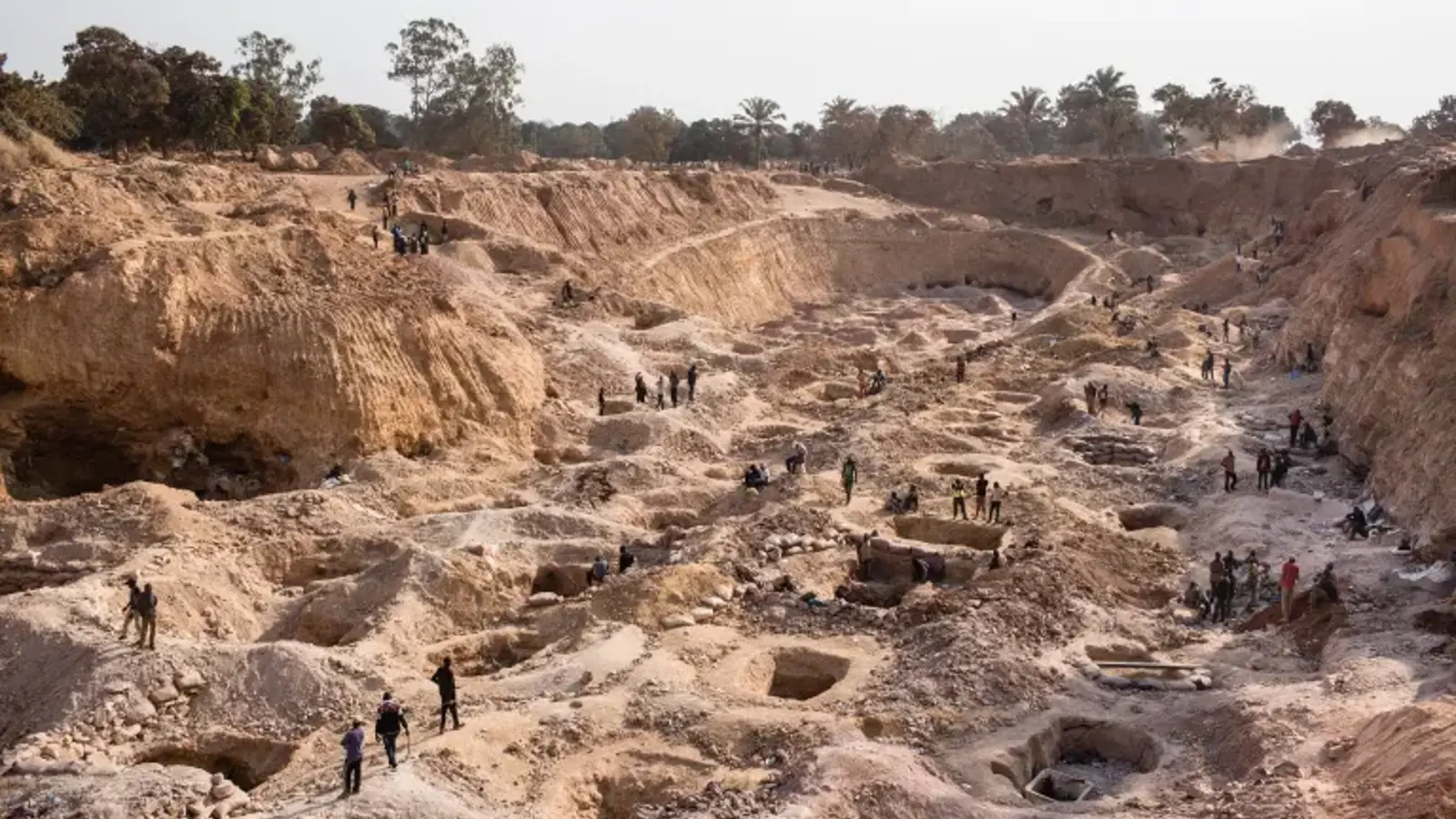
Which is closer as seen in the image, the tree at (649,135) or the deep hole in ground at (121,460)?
the deep hole in ground at (121,460)

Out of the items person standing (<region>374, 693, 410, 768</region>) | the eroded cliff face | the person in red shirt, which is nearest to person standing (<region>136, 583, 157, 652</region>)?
person standing (<region>374, 693, 410, 768</region>)

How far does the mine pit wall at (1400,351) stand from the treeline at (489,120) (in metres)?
32.4

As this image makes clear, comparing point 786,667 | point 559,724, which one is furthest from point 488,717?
point 786,667

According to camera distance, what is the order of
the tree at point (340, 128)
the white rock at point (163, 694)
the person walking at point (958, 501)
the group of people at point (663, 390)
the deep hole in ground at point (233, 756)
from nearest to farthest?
the deep hole in ground at point (233, 756), the white rock at point (163, 694), the person walking at point (958, 501), the group of people at point (663, 390), the tree at point (340, 128)

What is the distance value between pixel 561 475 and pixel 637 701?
9.56 metres

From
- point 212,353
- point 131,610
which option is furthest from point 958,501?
point 212,353

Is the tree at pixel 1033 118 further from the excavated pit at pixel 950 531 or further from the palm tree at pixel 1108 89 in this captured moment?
the excavated pit at pixel 950 531

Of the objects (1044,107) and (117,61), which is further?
(1044,107)

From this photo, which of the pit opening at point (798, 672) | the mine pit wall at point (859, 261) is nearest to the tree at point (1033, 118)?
the mine pit wall at point (859, 261)

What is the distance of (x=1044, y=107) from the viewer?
103m

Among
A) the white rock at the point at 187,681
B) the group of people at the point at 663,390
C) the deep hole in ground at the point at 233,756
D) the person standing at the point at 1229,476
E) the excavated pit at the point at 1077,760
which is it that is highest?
the group of people at the point at 663,390

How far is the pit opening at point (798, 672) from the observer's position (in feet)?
58.5

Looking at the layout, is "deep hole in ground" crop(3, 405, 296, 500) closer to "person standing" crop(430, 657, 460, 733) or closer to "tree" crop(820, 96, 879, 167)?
"person standing" crop(430, 657, 460, 733)

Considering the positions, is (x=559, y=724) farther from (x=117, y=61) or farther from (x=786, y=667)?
(x=117, y=61)
